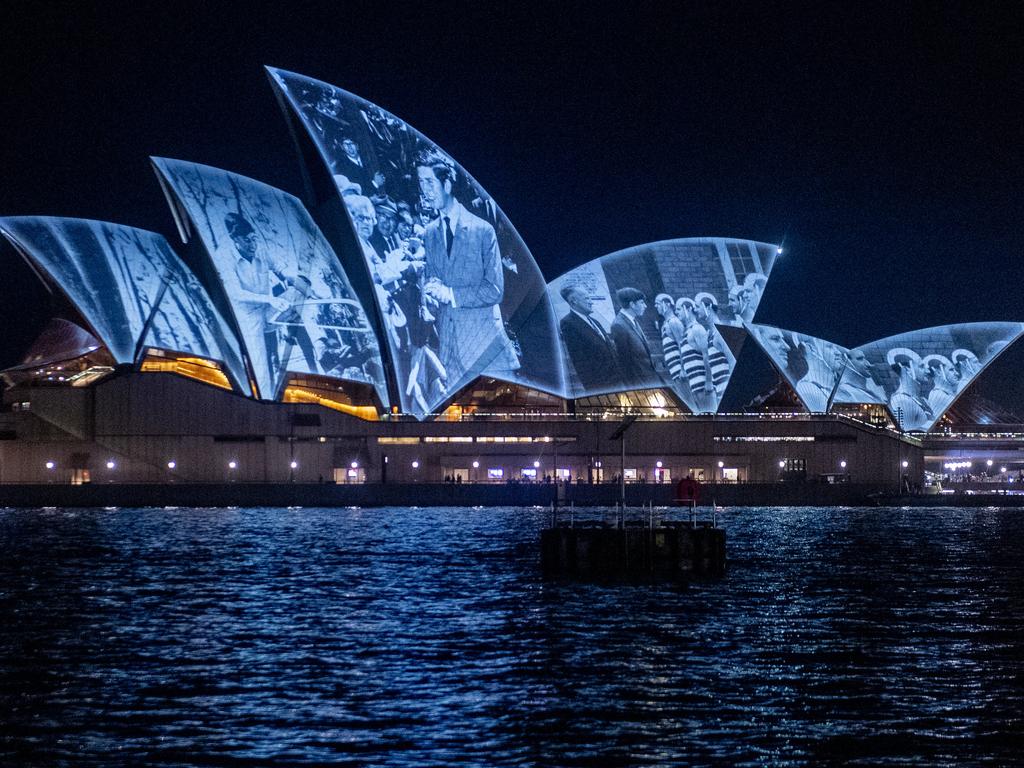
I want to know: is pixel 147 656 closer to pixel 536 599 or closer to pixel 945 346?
pixel 536 599

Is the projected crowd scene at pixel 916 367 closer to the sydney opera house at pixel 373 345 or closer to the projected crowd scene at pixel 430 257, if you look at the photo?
the sydney opera house at pixel 373 345

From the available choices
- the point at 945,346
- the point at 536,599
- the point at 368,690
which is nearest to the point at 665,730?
the point at 368,690

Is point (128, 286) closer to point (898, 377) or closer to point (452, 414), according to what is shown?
point (452, 414)

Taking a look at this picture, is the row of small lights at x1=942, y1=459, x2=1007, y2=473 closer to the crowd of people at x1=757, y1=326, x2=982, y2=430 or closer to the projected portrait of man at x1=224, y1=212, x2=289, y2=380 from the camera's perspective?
the crowd of people at x1=757, y1=326, x2=982, y2=430

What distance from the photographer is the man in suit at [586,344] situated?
76.5m

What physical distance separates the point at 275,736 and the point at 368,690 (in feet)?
8.85

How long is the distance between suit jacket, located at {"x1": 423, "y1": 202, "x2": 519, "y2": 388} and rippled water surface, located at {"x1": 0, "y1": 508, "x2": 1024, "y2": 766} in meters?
31.8

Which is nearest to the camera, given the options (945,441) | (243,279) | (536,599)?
(536,599)

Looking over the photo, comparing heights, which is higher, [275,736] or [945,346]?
[945,346]

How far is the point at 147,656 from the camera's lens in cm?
2116

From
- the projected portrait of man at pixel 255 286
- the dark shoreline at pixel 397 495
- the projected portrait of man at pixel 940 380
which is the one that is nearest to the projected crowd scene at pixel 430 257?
the projected portrait of man at pixel 255 286

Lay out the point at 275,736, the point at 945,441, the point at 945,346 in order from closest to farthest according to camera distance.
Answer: the point at 275,736 → the point at 945,441 → the point at 945,346

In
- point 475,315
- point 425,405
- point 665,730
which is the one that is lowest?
point 665,730

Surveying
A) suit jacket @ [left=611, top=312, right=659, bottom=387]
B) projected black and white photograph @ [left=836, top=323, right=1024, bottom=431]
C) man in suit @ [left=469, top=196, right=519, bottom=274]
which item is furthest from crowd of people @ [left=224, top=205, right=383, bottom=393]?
projected black and white photograph @ [left=836, top=323, right=1024, bottom=431]
